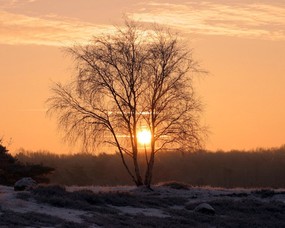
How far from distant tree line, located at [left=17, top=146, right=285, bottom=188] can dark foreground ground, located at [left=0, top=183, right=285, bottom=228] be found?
3150cm

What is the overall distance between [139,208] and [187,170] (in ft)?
161

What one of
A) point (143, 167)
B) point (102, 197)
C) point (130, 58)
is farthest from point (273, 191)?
point (143, 167)

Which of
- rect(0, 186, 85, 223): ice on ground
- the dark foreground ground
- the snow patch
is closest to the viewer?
the dark foreground ground

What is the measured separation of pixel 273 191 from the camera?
47.2 metres

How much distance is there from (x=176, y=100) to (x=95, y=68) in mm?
4489

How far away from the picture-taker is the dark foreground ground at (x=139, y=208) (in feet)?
102

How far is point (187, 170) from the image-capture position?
8606 cm

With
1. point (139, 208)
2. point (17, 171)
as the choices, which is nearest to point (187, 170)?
point (17, 171)

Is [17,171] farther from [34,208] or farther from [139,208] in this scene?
[34,208]

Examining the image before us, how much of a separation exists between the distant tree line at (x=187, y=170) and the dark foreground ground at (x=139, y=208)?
103 ft

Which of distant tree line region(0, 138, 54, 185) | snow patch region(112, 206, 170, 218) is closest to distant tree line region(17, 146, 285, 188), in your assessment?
distant tree line region(0, 138, 54, 185)

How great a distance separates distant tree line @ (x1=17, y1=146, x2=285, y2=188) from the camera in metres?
79.8

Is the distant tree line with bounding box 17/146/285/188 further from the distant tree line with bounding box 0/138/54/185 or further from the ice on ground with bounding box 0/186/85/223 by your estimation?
the ice on ground with bounding box 0/186/85/223

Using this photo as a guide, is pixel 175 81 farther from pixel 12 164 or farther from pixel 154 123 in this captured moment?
pixel 12 164
